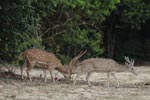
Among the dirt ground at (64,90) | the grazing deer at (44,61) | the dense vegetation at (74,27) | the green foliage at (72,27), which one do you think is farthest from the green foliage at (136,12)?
the grazing deer at (44,61)

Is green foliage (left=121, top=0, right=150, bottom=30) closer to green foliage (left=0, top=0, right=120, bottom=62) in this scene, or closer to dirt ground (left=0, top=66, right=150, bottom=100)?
green foliage (left=0, top=0, right=120, bottom=62)

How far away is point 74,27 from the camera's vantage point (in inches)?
986

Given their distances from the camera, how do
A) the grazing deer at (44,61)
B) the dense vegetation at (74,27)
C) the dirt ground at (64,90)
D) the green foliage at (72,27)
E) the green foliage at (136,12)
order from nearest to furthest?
1. the dirt ground at (64,90)
2. the grazing deer at (44,61)
3. the dense vegetation at (74,27)
4. the green foliage at (72,27)
5. the green foliage at (136,12)

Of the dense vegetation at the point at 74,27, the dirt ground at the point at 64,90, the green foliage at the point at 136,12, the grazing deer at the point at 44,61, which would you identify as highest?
the green foliage at the point at 136,12

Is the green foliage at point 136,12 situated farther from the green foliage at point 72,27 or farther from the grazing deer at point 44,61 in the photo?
the grazing deer at point 44,61

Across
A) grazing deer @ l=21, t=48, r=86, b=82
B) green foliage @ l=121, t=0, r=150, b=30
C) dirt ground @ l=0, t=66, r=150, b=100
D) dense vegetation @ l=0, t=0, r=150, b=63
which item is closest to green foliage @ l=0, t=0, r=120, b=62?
dense vegetation @ l=0, t=0, r=150, b=63

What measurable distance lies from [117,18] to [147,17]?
9.64 ft

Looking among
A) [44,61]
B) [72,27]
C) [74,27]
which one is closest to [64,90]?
[44,61]

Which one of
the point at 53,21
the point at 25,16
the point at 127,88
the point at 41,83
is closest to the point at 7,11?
the point at 25,16

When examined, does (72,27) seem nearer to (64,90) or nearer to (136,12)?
(136,12)

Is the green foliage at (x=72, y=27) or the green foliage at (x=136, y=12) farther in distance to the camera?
the green foliage at (x=136, y=12)

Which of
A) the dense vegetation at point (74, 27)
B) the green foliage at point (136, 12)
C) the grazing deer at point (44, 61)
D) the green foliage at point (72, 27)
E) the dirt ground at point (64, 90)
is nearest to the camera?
the dirt ground at point (64, 90)

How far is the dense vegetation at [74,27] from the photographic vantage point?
15969 millimetres

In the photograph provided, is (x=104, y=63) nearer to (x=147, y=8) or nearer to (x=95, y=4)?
(x=95, y=4)
